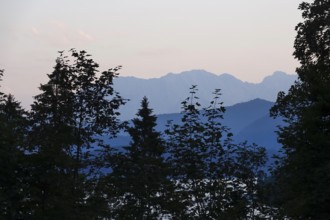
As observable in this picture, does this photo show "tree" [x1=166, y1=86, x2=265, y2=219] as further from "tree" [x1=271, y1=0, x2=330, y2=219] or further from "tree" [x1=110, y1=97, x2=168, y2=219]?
"tree" [x1=271, y1=0, x2=330, y2=219]

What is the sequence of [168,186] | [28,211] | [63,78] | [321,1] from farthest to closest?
1. [321,1]
2. [63,78]
3. [168,186]
4. [28,211]

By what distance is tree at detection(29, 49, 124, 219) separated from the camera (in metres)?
11.0

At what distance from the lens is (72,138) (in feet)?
41.9

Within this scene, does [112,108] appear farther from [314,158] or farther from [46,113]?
[314,158]

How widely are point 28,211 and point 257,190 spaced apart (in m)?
6.69

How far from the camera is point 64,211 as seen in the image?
10938 millimetres

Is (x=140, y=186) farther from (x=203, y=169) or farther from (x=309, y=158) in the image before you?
(x=309, y=158)

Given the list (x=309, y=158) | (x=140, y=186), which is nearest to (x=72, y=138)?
(x=140, y=186)

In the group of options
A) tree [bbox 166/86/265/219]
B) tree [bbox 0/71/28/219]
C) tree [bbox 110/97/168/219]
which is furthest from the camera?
tree [bbox 110/97/168/219]

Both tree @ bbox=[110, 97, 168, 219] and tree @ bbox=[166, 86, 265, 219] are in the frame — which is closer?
tree @ bbox=[166, 86, 265, 219]

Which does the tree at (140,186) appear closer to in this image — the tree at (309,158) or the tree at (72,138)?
the tree at (72,138)

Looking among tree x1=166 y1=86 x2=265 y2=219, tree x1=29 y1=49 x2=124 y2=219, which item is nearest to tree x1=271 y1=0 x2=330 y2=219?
tree x1=166 y1=86 x2=265 y2=219

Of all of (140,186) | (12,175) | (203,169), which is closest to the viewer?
(12,175)

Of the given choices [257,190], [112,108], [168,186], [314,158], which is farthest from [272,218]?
[112,108]
